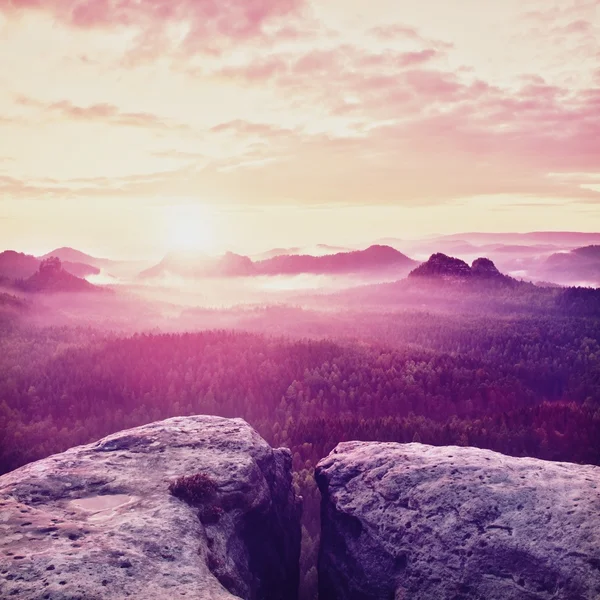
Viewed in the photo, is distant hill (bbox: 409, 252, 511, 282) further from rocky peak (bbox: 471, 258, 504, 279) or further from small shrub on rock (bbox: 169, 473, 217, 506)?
small shrub on rock (bbox: 169, 473, 217, 506)

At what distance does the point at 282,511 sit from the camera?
56.4ft

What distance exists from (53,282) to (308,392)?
107816 millimetres

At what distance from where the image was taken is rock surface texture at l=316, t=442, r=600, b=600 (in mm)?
11625

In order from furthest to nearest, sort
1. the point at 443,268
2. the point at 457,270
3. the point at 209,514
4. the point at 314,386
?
1. the point at 443,268
2. the point at 457,270
3. the point at 314,386
4. the point at 209,514

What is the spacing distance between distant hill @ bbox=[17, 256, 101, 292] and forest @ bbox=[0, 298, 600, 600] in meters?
62.7

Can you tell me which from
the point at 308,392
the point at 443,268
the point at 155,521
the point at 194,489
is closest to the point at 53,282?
the point at 443,268

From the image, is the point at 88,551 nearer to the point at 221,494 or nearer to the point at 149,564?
the point at 149,564

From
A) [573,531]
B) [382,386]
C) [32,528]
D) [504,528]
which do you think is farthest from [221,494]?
[382,386]

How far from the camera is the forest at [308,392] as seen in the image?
98.8 ft

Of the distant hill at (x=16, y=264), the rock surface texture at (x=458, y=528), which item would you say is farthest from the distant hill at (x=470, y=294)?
the distant hill at (x=16, y=264)

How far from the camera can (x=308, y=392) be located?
1622 inches

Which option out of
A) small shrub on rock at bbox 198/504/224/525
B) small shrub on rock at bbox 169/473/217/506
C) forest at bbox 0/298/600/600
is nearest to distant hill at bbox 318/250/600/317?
forest at bbox 0/298/600/600

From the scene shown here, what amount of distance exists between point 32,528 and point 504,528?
37.6 ft

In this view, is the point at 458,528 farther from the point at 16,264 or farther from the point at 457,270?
the point at 16,264
